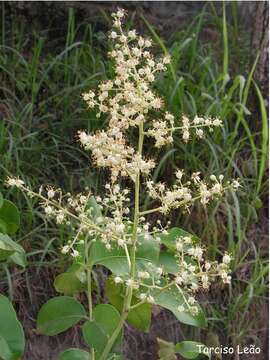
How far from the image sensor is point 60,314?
1.79m

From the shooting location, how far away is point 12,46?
317 centimetres

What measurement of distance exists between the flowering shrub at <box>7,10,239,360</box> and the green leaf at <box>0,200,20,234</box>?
138 millimetres

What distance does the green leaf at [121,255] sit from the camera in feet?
5.75

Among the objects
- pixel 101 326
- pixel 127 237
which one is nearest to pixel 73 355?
pixel 101 326

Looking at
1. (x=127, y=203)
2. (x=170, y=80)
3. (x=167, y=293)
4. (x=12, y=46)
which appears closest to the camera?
(x=167, y=293)

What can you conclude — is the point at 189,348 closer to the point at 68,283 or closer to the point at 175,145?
the point at 68,283

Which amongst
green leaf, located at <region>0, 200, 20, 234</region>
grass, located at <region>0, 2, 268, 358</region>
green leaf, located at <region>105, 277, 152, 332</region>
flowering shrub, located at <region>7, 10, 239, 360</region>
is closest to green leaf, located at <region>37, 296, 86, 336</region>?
flowering shrub, located at <region>7, 10, 239, 360</region>

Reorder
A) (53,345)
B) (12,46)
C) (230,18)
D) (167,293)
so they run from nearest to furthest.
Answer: (167,293) → (53,345) → (12,46) → (230,18)

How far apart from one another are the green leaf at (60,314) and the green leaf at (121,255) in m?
0.12

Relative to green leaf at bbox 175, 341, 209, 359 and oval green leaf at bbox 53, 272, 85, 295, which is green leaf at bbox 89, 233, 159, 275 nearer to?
oval green leaf at bbox 53, 272, 85, 295

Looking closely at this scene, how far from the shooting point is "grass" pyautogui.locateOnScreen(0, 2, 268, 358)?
2.49 m

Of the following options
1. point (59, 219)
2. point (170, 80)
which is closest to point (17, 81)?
point (170, 80)

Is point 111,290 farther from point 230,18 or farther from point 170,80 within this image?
point 230,18

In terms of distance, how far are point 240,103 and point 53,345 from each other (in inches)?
45.9
